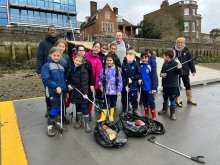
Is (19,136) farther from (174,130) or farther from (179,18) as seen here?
(179,18)

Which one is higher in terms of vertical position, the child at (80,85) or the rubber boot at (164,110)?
the child at (80,85)

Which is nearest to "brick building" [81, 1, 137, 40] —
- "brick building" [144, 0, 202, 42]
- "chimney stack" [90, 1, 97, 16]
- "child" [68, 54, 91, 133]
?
"chimney stack" [90, 1, 97, 16]

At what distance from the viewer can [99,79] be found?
5.04m

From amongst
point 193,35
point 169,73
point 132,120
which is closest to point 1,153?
point 132,120

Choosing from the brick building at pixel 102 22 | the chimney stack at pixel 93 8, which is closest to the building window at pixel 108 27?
the brick building at pixel 102 22

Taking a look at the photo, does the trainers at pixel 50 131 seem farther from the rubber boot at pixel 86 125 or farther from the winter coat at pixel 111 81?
the winter coat at pixel 111 81

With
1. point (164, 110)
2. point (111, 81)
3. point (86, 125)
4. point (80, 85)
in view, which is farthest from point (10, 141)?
A: point (164, 110)

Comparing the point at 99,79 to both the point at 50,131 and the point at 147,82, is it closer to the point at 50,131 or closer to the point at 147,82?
the point at 147,82

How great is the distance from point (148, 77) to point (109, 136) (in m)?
1.90

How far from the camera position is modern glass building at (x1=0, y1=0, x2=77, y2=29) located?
31.8 metres

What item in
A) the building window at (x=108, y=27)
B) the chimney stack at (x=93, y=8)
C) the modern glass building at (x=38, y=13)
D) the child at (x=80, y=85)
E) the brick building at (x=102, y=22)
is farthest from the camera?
the chimney stack at (x=93, y=8)

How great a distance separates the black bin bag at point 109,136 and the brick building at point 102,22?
36.9 m

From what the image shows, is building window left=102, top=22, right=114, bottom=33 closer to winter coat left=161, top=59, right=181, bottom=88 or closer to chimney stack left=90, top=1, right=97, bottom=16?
chimney stack left=90, top=1, right=97, bottom=16

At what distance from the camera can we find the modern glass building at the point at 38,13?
31766 millimetres
